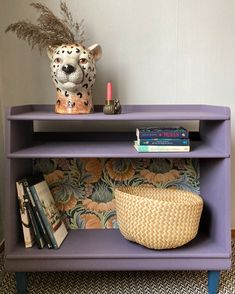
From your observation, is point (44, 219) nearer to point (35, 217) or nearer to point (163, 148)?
point (35, 217)

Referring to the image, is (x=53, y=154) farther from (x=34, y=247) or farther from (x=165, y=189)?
(x=165, y=189)

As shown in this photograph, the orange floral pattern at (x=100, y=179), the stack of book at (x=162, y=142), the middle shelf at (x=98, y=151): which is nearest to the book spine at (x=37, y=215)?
the middle shelf at (x=98, y=151)

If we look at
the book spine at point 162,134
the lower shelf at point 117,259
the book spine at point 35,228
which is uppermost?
the book spine at point 162,134

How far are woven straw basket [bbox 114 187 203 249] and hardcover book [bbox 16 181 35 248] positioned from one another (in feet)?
1.21

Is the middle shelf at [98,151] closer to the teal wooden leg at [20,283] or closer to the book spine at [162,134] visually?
the book spine at [162,134]

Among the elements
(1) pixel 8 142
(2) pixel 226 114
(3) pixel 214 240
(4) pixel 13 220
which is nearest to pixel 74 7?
(1) pixel 8 142

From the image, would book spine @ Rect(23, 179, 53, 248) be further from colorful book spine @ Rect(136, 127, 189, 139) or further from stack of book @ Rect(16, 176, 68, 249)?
colorful book spine @ Rect(136, 127, 189, 139)

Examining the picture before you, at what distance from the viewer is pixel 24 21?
1453mm

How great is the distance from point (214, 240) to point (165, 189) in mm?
298

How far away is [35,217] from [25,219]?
4cm

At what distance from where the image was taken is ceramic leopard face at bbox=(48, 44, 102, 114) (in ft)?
4.07

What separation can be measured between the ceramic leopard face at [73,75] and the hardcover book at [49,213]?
339mm

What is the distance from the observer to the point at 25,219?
1.25m

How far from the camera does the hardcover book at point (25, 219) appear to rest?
1236 mm
